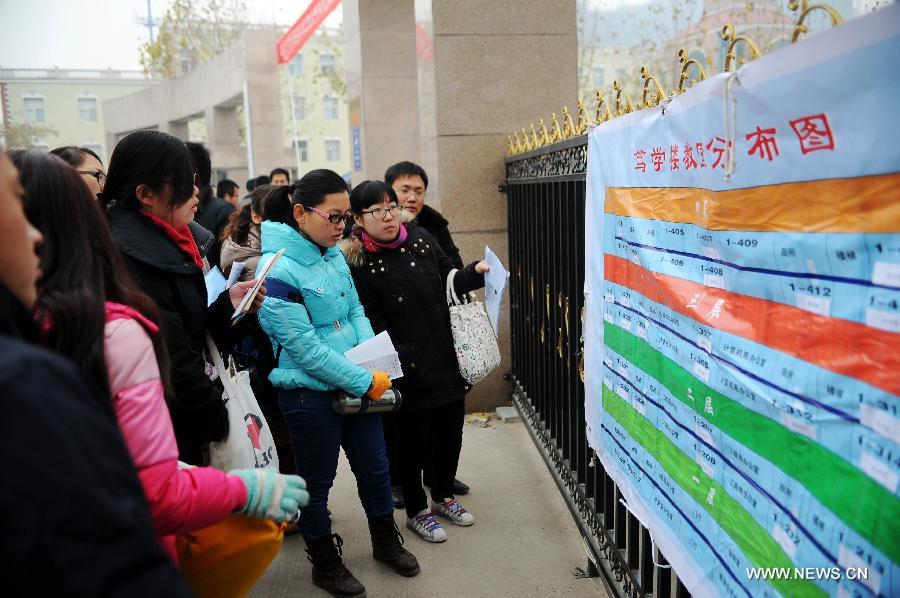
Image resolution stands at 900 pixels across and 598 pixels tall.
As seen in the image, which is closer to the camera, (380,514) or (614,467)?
(614,467)

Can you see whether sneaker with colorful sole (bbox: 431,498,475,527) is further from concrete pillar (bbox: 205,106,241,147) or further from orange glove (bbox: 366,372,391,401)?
concrete pillar (bbox: 205,106,241,147)

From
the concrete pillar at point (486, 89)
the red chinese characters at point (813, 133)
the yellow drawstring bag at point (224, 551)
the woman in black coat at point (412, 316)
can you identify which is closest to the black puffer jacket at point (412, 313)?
the woman in black coat at point (412, 316)

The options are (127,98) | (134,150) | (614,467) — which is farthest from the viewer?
(127,98)

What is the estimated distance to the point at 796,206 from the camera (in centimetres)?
148

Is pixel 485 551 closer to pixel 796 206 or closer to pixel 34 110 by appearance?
pixel 796 206

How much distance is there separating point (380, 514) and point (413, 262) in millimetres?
1282

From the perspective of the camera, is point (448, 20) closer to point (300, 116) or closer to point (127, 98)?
point (127, 98)

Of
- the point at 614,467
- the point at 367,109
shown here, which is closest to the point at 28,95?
the point at 367,109

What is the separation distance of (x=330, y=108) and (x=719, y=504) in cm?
5235

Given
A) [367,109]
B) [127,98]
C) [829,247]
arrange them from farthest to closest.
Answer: [127,98]
[367,109]
[829,247]

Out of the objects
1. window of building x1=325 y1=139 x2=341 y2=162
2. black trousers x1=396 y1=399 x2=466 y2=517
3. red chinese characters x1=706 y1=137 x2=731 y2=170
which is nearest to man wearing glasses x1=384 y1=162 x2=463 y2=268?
black trousers x1=396 y1=399 x2=466 y2=517

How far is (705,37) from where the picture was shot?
14.9 m

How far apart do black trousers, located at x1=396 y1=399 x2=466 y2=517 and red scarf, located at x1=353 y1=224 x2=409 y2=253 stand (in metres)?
0.88

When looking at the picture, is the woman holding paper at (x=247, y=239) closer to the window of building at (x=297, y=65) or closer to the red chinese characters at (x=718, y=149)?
the red chinese characters at (x=718, y=149)
